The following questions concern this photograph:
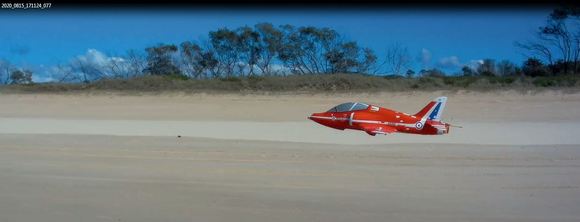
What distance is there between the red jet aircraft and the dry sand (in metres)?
0.64

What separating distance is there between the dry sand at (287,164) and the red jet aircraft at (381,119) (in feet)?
2.11

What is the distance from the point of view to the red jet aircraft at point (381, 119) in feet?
39.1

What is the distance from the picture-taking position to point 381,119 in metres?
11.9

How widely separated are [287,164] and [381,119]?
6.29 feet

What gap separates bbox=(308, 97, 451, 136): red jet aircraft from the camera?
39.1 ft

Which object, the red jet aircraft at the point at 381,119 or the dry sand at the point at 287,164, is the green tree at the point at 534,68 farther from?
the red jet aircraft at the point at 381,119

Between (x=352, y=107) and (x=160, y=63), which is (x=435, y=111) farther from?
(x=160, y=63)

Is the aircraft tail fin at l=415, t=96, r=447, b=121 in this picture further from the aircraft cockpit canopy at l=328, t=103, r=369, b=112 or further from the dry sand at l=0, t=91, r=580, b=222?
the aircraft cockpit canopy at l=328, t=103, r=369, b=112

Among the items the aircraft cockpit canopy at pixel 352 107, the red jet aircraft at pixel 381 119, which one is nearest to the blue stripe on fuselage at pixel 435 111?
the red jet aircraft at pixel 381 119

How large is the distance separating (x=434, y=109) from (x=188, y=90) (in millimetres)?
12829

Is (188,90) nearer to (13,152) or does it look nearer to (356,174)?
(13,152)

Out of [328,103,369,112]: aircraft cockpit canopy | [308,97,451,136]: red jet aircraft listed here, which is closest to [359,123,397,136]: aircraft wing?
[308,97,451,136]: red jet aircraft

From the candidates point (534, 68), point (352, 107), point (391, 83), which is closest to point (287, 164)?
point (352, 107)

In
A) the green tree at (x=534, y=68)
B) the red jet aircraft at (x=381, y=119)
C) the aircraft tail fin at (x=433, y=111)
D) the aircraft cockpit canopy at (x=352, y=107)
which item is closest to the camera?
the red jet aircraft at (x=381, y=119)
